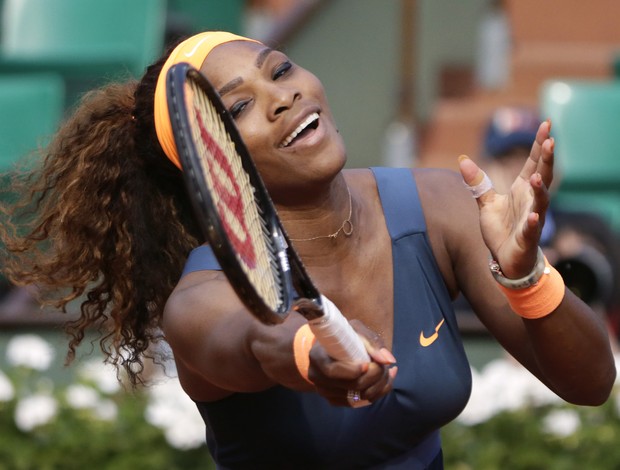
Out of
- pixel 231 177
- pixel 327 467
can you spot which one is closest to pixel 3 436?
pixel 327 467

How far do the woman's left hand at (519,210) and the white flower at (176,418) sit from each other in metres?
2.12

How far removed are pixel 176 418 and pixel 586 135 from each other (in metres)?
2.79

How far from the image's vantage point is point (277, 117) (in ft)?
7.49

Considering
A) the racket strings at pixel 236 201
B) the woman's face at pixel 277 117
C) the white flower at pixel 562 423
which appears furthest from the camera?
the white flower at pixel 562 423

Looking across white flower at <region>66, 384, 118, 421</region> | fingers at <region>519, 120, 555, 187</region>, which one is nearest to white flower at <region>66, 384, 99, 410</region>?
white flower at <region>66, 384, 118, 421</region>

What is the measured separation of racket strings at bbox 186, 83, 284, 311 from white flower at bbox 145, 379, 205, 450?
2.15 meters

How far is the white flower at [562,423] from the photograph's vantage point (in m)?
4.05

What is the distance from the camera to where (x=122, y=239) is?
261cm

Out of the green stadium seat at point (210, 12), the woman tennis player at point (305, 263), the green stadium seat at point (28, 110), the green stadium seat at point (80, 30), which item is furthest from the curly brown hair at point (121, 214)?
the green stadium seat at point (210, 12)

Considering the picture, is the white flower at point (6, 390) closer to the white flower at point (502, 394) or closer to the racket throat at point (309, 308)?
the white flower at point (502, 394)

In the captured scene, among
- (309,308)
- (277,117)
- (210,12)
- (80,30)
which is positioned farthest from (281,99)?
(210,12)

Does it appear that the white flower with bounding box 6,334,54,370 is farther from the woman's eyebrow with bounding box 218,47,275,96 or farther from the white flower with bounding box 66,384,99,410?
the woman's eyebrow with bounding box 218,47,275,96

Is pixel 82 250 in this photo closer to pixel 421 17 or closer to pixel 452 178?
pixel 452 178

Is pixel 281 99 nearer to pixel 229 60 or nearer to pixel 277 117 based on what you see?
pixel 277 117
